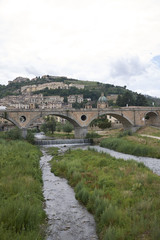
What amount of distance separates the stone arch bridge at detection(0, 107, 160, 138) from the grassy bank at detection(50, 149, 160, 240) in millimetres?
25973

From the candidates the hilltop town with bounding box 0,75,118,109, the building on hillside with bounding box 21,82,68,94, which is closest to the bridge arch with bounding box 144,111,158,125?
the hilltop town with bounding box 0,75,118,109

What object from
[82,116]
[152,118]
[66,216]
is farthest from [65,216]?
[152,118]

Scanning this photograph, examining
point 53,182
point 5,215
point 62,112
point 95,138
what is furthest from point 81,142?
point 5,215

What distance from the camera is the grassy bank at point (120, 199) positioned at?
308 inches

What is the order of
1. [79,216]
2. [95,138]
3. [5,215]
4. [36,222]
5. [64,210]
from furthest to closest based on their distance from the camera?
[95,138]
[64,210]
[79,216]
[36,222]
[5,215]

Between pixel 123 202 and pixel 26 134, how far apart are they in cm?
3413

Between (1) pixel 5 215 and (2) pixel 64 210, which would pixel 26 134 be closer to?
(2) pixel 64 210

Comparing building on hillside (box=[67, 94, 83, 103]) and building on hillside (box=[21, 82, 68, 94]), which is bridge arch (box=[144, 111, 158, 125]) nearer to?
building on hillside (box=[67, 94, 83, 103])

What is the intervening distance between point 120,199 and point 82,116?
38441 millimetres

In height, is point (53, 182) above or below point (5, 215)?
below

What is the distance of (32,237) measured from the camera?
7.11 meters

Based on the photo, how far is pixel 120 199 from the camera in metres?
10.9

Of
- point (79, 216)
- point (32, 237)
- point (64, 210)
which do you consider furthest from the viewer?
point (64, 210)

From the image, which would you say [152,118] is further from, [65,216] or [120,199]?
[65,216]
